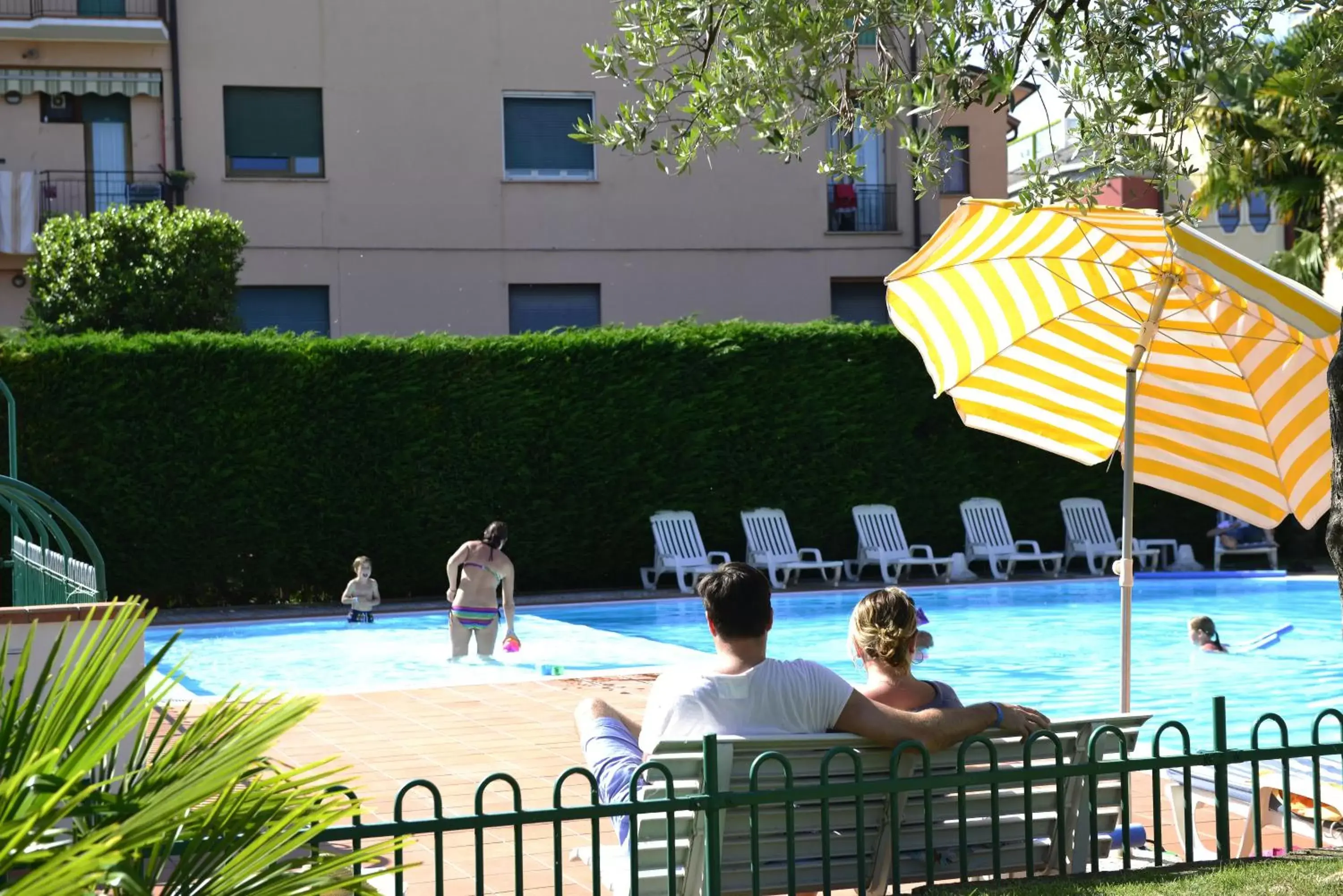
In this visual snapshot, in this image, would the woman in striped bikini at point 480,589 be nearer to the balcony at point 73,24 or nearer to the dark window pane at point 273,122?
the dark window pane at point 273,122

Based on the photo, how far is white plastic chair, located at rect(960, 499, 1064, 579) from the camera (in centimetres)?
2077

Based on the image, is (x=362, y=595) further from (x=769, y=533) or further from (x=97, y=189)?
(x=97, y=189)

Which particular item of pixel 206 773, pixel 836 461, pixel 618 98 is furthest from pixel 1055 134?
pixel 206 773

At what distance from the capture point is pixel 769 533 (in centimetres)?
2030

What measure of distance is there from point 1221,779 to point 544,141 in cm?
2120

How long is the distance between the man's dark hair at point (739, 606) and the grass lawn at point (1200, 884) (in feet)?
3.22

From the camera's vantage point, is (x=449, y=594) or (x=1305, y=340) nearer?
(x=1305, y=340)

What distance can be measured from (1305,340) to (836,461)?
13.5m

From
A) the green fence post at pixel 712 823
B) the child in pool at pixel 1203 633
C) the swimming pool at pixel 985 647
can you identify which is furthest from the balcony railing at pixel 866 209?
the green fence post at pixel 712 823

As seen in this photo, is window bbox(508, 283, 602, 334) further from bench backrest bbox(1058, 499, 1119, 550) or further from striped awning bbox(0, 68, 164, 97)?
bench backrest bbox(1058, 499, 1119, 550)

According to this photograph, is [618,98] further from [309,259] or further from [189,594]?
[189,594]

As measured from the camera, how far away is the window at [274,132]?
23953 millimetres

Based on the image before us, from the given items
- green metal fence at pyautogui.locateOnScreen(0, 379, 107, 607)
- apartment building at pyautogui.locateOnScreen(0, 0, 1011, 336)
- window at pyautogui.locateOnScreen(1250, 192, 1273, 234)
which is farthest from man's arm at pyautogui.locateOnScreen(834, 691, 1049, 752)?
window at pyautogui.locateOnScreen(1250, 192, 1273, 234)

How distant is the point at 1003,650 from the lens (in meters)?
16.0
